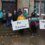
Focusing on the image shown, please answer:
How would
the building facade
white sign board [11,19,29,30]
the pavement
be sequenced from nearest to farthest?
1. the pavement
2. white sign board [11,19,29,30]
3. the building facade

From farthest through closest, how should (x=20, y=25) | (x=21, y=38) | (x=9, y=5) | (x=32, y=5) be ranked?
(x=9, y=5), (x=32, y=5), (x=20, y=25), (x=21, y=38)

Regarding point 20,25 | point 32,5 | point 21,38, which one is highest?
point 32,5

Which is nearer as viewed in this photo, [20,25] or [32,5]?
[20,25]

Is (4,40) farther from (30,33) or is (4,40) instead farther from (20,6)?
(20,6)

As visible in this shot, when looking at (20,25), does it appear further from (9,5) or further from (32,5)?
(9,5)

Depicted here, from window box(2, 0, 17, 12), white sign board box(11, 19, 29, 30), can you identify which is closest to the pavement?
white sign board box(11, 19, 29, 30)

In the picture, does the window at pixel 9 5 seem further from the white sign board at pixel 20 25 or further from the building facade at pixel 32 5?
the white sign board at pixel 20 25

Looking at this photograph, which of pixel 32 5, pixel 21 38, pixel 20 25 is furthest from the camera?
pixel 32 5

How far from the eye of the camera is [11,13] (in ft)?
69.1

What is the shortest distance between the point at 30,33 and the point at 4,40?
7.45 ft

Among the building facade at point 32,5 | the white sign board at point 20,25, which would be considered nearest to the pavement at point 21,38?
the white sign board at point 20,25

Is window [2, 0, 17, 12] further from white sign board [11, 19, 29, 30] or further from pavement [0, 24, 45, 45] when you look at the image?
pavement [0, 24, 45, 45]

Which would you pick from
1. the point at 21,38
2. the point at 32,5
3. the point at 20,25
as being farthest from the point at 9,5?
the point at 21,38

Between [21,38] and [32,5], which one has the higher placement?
[32,5]
